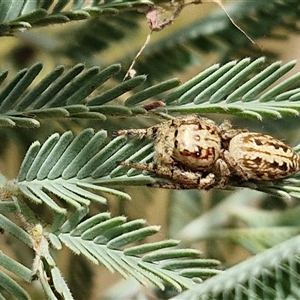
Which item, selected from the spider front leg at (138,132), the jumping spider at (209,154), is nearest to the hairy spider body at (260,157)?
the jumping spider at (209,154)

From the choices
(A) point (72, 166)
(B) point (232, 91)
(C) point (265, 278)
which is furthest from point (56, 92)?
(C) point (265, 278)

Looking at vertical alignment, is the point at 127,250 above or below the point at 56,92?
below

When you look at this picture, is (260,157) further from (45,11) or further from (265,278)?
(45,11)

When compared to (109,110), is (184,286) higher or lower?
lower

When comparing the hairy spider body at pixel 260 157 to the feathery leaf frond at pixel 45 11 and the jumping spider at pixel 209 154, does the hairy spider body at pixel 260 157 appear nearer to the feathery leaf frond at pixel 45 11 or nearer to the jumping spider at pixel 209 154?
the jumping spider at pixel 209 154

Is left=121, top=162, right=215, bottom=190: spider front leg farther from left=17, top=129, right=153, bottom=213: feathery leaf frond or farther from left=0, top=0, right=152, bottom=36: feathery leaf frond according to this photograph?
left=0, top=0, right=152, bottom=36: feathery leaf frond

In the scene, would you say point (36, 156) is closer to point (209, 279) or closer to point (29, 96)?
point (29, 96)

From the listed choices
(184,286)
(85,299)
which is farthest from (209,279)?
(85,299)
